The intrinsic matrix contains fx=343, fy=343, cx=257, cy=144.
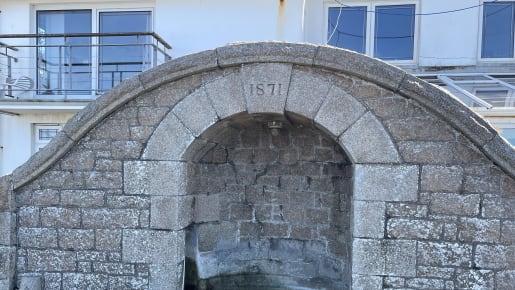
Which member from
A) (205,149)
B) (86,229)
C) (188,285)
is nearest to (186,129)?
(205,149)

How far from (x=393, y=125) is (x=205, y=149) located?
1.91 meters

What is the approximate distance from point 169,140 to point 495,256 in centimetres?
299

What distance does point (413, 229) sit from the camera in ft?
9.65

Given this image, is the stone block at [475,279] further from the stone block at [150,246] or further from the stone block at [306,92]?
the stone block at [150,246]

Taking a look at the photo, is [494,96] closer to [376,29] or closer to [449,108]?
[376,29]

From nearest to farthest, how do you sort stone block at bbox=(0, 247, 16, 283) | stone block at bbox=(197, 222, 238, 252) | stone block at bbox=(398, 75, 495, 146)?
stone block at bbox=(398, 75, 495, 146) < stone block at bbox=(0, 247, 16, 283) < stone block at bbox=(197, 222, 238, 252)

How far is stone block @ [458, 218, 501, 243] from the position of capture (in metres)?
2.85

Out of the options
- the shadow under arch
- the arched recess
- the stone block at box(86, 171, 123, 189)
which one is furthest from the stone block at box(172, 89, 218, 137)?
the stone block at box(86, 171, 123, 189)

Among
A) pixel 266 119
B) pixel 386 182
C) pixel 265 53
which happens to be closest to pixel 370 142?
pixel 386 182

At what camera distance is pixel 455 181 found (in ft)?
9.48

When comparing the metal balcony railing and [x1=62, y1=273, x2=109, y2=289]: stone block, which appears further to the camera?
the metal balcony railing

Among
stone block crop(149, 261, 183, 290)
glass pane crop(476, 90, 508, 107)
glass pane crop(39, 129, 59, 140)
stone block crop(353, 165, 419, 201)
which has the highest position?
glass pane crop(476, 90, 508, 107)

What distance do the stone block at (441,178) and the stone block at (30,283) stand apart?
3681 millimetres

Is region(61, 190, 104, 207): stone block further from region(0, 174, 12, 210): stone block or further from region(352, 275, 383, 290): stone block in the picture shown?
region(352, 275, 383, 290): stone block
